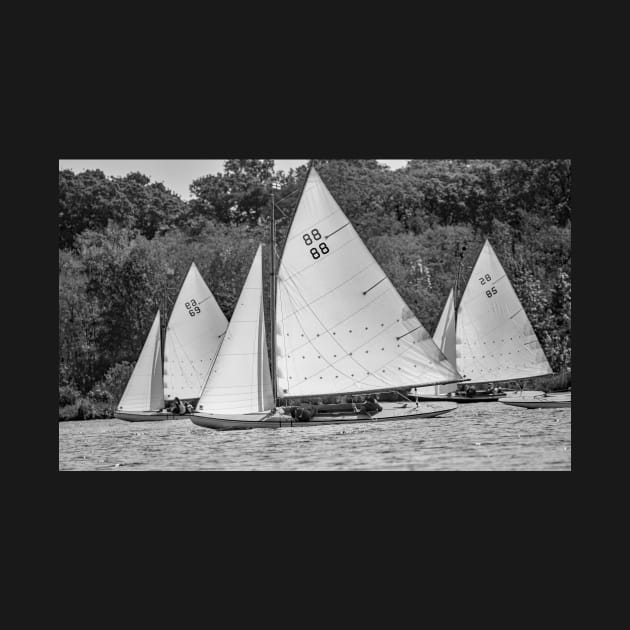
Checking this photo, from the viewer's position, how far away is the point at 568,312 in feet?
93.4

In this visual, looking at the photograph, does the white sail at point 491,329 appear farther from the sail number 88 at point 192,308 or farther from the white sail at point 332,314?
the sail number 88 at point 192,308

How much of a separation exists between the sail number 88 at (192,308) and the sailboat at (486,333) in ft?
22.2

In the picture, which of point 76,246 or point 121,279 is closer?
point 76,246

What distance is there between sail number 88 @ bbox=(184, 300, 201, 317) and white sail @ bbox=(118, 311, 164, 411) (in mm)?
1168

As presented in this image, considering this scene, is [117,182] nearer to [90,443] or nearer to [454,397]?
[90,443]

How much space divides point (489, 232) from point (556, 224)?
14.6 ft

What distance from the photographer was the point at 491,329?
31469 millimetres

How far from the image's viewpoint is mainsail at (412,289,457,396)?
105 ft

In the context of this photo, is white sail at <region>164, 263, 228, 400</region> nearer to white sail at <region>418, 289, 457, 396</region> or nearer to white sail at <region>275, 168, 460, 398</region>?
white sail at <region>418, 289, 457, 396</region>

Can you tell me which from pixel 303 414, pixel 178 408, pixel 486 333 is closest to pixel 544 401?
pixel 486 333

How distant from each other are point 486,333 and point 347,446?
9909 millimetres

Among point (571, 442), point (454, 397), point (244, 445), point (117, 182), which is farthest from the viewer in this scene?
point (454, 397)

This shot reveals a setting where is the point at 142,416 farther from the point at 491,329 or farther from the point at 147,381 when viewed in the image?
the point at 491,329

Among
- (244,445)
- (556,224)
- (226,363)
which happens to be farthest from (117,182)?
(556,224)
